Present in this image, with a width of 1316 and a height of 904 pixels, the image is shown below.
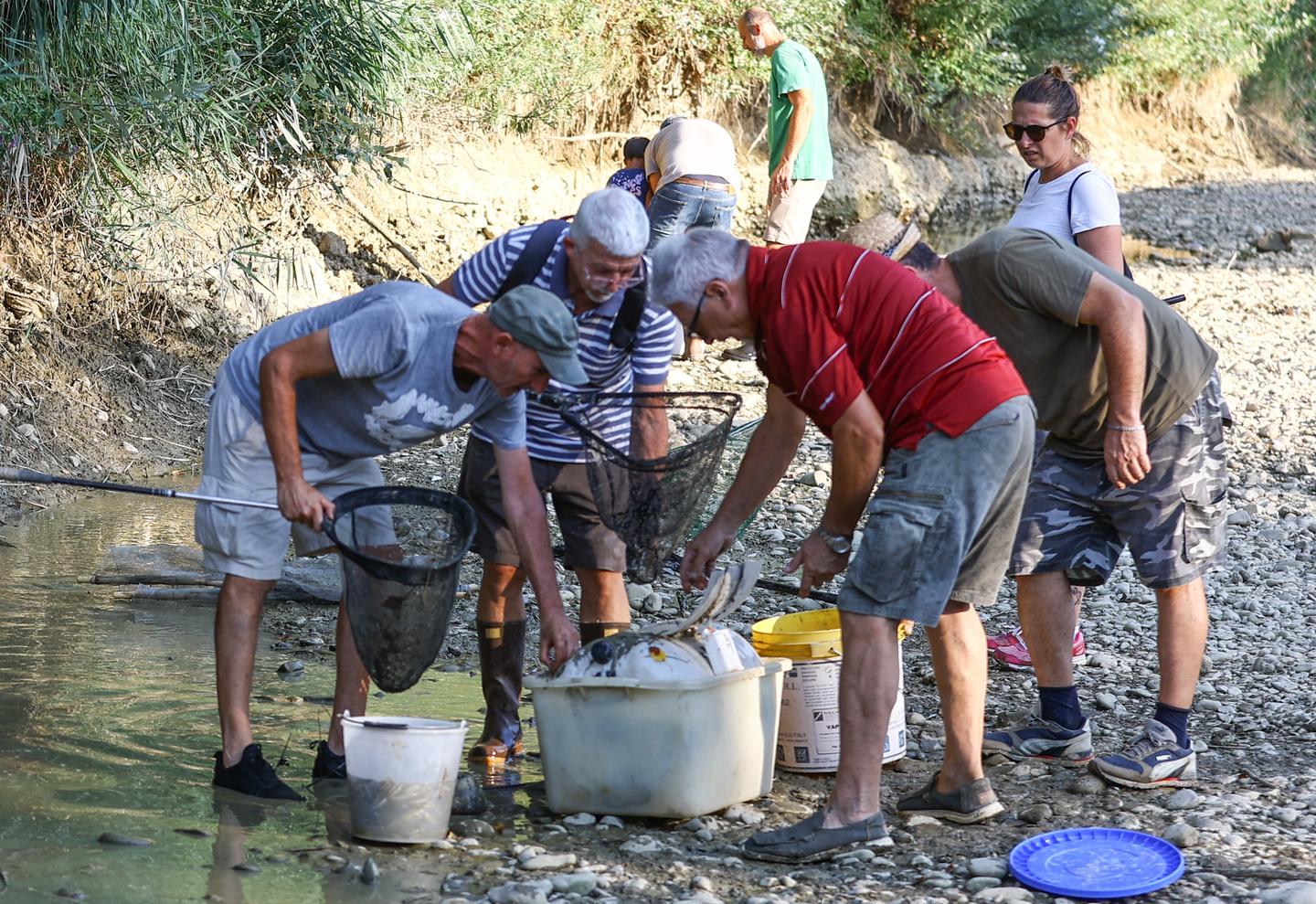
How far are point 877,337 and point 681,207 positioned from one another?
17.7 feet

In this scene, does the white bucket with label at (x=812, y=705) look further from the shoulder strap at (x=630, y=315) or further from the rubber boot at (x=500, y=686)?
the shoulder strap at (x=630, y=315)

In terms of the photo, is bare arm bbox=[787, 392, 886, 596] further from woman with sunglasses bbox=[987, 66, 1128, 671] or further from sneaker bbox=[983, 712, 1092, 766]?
woman with sunglasses bbox=[987, 66, 1128, 671]

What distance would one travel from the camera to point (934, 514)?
12.3 feet

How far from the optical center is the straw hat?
14.7ft

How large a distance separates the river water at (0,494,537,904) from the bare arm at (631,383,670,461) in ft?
3.95

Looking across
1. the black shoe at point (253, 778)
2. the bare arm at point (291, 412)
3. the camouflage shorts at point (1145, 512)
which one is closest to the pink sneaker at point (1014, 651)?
the camouflage shorts at point (1145, 512)

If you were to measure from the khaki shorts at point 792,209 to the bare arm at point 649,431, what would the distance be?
601 centimetres

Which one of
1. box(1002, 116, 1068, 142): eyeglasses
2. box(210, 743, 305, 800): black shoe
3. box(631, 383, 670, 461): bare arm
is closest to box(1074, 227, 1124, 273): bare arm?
box(1002, 116, 1068, 142): eyeglasses

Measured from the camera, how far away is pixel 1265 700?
211 inches

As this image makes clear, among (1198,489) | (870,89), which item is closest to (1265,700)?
(1198,489)

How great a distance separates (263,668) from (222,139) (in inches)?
157

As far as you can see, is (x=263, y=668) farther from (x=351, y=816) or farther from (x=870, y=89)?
(x=870, y=89)

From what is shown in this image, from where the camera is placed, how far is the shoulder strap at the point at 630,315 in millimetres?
4355

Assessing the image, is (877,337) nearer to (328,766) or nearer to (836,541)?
(836,541)
